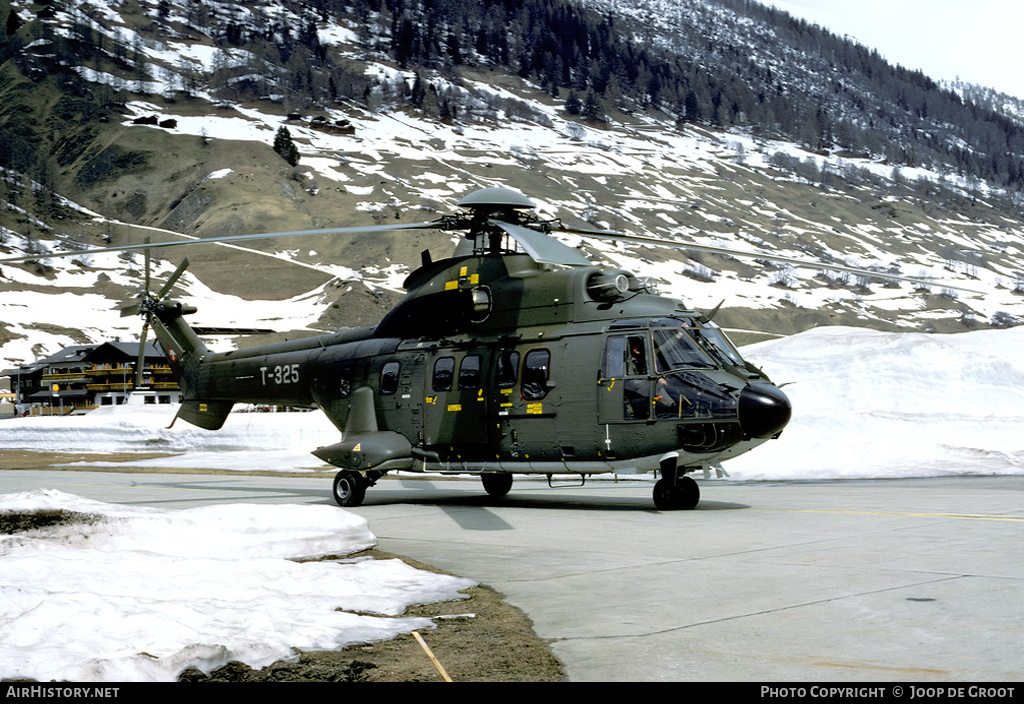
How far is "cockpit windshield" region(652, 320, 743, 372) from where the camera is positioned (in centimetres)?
1484

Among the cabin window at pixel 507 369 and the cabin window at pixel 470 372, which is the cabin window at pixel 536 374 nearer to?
the cabin window at pixel 507 369

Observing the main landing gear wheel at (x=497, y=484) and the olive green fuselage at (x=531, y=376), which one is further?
the main landing gear wheel at (x=497, y=484)

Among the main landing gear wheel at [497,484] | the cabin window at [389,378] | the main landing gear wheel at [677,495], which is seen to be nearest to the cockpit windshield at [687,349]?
the main landing gear wheel at [677,495]

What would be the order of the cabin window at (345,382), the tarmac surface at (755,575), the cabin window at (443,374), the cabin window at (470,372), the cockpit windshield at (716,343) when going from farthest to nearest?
the cabin window at (345,382) → the cabin window at (443,374) → the cabin window at (470,372) → the cockpit windshield at (716,343) → the tarmac surface at (755,575)

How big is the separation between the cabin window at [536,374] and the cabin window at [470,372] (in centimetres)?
106

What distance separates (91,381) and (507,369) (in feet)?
263

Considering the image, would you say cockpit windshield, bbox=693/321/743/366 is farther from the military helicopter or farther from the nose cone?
the nose cone

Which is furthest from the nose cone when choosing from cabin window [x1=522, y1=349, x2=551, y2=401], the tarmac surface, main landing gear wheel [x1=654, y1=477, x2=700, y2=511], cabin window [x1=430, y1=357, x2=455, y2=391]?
cabin window [x1=430, y1=357, x2=455, y2=391]

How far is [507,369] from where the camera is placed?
16844 millimetres

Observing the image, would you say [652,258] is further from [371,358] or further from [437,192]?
[371,358]

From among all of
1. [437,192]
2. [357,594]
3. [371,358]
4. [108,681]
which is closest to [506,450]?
[371,358]

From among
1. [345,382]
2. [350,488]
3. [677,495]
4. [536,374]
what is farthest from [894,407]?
[350,488]

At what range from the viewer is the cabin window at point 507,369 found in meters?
16.8

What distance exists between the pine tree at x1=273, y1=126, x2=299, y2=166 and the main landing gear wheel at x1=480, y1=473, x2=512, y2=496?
16288cm
